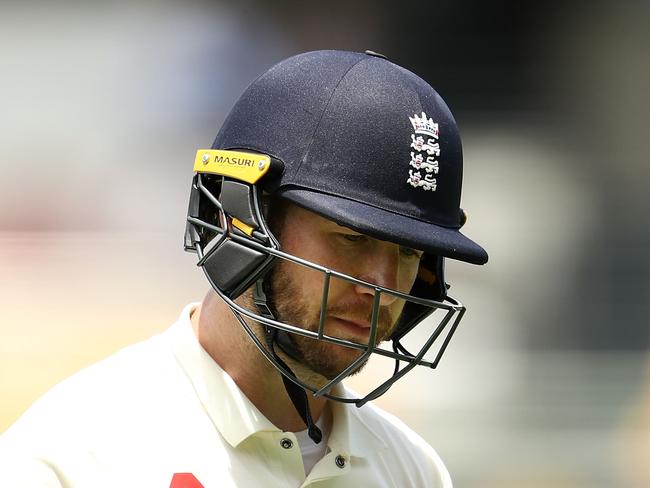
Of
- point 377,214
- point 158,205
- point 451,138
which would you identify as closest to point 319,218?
point 377,214

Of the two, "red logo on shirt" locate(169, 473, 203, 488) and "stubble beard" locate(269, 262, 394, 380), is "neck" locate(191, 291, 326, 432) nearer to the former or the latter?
"stubble beard" locate(269, 262, 394, 380)

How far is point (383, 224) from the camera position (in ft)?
4.36

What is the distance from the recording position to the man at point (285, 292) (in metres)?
1.32

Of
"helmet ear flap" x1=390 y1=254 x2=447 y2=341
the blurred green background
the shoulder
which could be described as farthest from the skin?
the blurred green background

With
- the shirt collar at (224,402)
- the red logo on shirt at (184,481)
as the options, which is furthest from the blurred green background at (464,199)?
the red logo on shirt at (184,481)

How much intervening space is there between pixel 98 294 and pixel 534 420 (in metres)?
1.52

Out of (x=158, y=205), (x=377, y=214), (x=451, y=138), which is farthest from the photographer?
(x=158, y=205)

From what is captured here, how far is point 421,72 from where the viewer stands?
11.4ft

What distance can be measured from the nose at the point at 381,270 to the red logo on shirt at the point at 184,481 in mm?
325

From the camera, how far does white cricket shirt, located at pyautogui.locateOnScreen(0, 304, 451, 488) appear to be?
4.16 ft

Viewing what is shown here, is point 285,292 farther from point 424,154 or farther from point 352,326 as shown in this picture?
point 424,154

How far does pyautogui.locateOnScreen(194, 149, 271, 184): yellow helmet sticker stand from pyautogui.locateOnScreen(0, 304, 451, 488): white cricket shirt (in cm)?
23

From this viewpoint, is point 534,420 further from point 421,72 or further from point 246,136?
point 246,136

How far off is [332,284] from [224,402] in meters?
0.22
